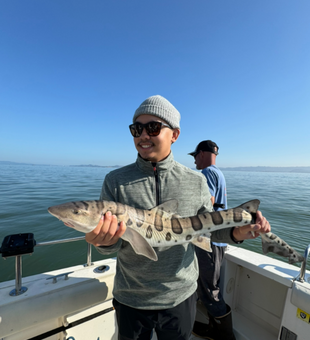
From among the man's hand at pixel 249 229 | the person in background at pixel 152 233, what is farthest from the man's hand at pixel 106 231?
the man's hand at pixel 249 229

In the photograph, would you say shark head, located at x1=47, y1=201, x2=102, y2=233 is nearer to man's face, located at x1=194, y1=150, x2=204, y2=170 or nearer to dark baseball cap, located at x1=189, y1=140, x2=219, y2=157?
man's face, located at x1=194, y1=150, x2=204, y2=170

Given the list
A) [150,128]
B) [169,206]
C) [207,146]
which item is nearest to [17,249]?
[169,206]

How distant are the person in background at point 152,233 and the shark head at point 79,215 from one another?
0.28ft

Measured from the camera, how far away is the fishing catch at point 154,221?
6.79ft

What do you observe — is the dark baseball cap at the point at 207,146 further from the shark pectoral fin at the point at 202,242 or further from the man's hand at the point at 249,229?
the shark pectoral fin at the point at 202,242

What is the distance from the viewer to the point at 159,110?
2.44 meters

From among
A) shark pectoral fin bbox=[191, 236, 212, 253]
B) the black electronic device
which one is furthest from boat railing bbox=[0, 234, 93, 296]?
shark pectoral fin bbox=[191, 236, 212, 253]

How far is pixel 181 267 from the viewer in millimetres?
2363

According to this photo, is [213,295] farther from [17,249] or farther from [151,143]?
[17,249]

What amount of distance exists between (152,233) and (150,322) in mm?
1049

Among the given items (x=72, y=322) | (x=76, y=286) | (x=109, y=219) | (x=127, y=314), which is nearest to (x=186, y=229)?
(x=109, y=219)

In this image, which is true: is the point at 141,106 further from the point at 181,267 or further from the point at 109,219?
the point at 181,267

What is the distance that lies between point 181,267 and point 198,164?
3.43 m

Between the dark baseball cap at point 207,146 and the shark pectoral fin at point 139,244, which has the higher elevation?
the dark baseball cap at point 207,146
